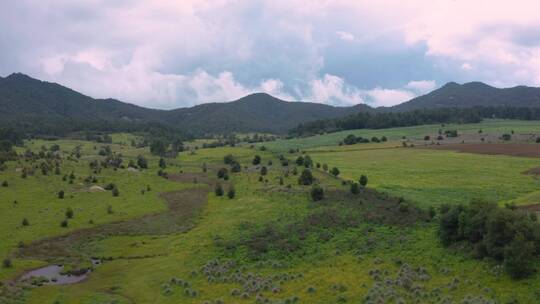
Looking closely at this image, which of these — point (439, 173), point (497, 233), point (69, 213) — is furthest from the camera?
point (439, 173)

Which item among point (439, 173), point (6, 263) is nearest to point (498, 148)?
point (439, 173)

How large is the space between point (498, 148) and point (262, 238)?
93.9 meters

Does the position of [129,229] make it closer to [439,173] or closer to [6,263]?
[6,263]

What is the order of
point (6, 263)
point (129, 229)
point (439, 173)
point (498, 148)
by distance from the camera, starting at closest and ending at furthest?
point (6, 263) → point (129, 229) → point (439, 173) → point (498, 148)

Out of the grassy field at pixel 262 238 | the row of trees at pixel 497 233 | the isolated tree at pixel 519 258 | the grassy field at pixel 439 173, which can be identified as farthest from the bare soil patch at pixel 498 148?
the isolated tree at pixel 519 258

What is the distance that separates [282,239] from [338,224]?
8261mm

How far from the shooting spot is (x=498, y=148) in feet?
434

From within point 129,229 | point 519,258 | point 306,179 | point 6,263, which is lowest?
point 129,229

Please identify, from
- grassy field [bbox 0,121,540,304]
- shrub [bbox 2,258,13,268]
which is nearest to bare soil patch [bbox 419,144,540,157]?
grassy field [bbox 0,121,540,304]

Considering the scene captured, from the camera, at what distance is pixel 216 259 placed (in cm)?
5816

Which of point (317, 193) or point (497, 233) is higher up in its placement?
point (317, 193)

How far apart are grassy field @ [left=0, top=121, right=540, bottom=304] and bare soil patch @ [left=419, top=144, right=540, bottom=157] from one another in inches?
354

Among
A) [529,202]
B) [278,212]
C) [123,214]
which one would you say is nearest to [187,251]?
[278,212]

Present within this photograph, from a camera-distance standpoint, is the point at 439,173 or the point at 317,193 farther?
the point at 439,173
